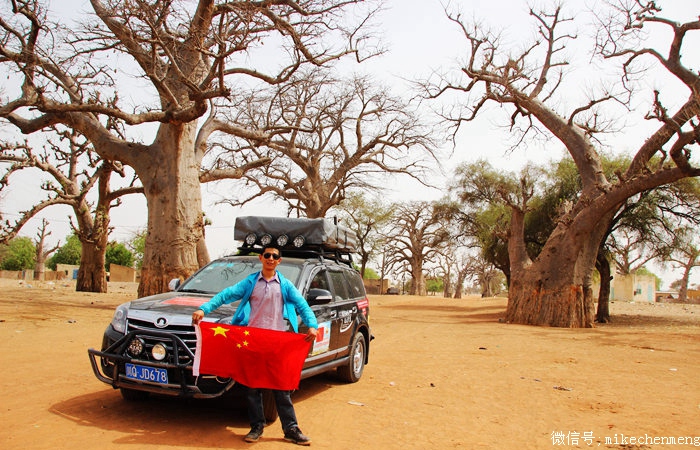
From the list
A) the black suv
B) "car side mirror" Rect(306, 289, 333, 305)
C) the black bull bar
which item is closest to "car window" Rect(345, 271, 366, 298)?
the black suv

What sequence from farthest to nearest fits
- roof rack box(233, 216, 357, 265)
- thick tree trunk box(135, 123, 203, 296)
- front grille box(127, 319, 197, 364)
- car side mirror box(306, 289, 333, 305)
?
thick tree trunk box(135, 123, 203, 296) → roof rack box(233, 216, 357, 265) → car side mirror box(306, 289, 333, 305) → front grille box(127, 319, 197, 364)

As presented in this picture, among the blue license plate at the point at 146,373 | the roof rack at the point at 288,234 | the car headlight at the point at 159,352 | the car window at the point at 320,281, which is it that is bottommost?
the blue license plate at the point at 146,373

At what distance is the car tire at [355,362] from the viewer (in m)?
7.86

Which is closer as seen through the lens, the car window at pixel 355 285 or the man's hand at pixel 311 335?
the man's hand at pixel 311 335

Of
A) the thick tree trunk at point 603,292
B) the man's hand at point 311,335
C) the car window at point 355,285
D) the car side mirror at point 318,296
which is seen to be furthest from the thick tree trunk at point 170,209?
the thick tree trunk at point 603,292

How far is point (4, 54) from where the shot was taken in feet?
49.6

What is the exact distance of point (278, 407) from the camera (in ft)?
17.1

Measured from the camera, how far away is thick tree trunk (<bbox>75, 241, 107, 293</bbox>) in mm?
26328

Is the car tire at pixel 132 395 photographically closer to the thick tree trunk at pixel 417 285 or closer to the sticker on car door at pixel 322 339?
the sticker on car door at pixel 322 339

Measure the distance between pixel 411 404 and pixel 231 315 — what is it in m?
2.52

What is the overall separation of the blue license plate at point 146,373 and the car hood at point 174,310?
47 cm

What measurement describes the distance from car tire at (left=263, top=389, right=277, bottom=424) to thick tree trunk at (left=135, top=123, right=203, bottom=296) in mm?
11297

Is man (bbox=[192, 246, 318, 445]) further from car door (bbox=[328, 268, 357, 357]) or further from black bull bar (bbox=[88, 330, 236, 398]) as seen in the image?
car door (bbox=[328, 268, 357, 357])

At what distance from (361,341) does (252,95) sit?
56.1 ft
